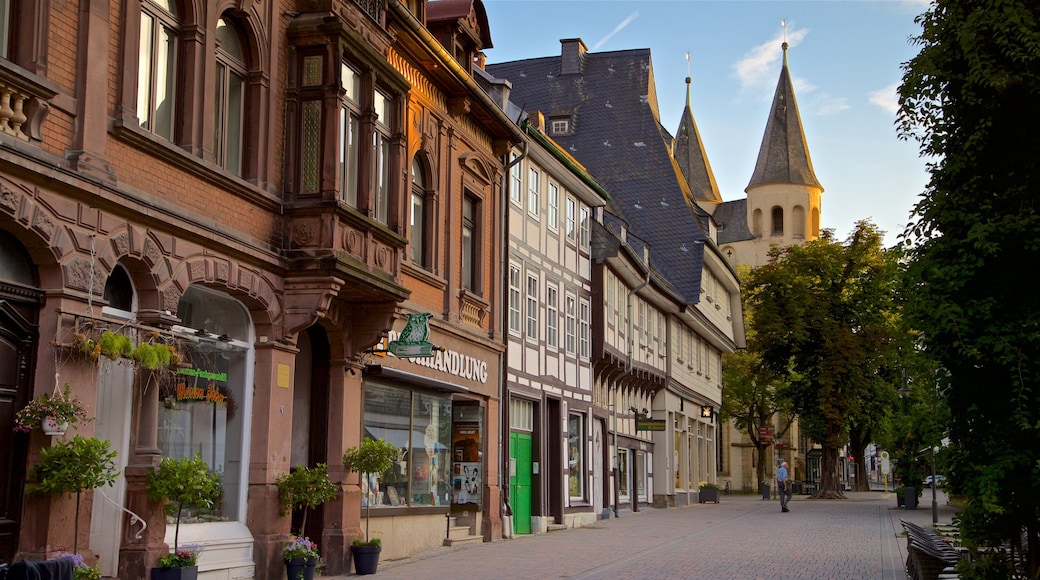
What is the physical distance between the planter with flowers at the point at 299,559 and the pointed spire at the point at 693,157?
92.9 m

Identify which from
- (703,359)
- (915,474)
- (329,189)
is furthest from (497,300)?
(703,359)

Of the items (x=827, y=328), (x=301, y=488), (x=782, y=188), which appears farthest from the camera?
(x=782, y=188)

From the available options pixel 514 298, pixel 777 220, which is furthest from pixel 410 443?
pixel 777 220

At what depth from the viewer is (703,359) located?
180 ft

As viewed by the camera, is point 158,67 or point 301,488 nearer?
point 158,67

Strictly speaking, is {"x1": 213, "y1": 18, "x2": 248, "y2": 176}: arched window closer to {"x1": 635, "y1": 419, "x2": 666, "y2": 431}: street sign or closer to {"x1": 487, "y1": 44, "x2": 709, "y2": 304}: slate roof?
{"x1": 635, "y1": 419, "x2": 666, "y2": 431}: street sign

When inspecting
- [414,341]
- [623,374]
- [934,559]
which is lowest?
[934,559]

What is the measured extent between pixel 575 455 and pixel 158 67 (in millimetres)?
20798

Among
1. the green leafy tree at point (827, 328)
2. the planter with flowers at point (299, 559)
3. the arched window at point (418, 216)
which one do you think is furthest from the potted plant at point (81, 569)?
the green leafy tree at point (827, 328)

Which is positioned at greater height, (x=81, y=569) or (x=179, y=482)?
(x=179, y=482)

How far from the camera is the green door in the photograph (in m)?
26.8

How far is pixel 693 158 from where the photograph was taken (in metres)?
106

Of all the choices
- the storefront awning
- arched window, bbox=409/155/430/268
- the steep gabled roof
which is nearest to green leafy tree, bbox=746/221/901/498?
the storefront awning

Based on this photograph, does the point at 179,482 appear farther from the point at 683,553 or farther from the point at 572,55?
the point at 572,55
